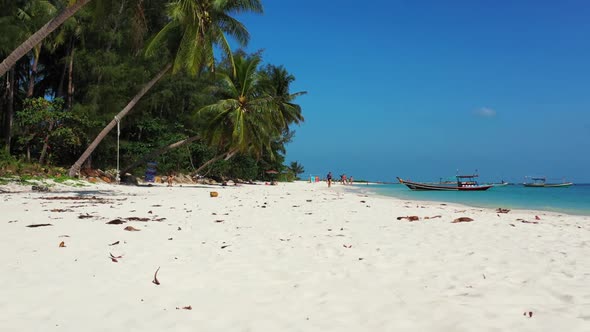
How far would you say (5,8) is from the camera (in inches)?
790

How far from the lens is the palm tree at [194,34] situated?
16.3m

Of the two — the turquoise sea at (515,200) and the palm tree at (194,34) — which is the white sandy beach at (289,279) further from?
the turquoise sea at (515,200)

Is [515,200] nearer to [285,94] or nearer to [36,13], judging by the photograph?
[285,94]

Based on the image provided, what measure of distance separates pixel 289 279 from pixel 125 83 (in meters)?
24.2

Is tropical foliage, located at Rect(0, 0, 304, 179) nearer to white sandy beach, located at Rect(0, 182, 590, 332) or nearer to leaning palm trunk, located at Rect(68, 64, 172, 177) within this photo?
leaning palm trunk, located at Rect(68, 64, 172, 177)

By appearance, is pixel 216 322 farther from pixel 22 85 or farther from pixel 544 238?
pixel 22 85

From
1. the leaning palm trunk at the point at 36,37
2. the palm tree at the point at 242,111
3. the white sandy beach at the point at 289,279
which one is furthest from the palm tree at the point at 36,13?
the white sandy beach at the point at 289,279

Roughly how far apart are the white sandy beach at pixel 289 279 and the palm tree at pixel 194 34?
460 inches

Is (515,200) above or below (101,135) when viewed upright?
below

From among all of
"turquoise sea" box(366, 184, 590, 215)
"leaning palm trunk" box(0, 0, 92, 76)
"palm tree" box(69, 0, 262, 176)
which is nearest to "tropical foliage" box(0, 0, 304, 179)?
"palm tree" box(69, 0, 262, 176)

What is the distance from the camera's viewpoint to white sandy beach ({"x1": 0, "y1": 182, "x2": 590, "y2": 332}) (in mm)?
2439

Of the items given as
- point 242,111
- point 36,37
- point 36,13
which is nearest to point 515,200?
point 242,111

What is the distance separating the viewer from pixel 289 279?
11.3 feet

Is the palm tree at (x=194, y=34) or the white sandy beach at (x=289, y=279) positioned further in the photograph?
the palm tree at (x=194, y=34)
